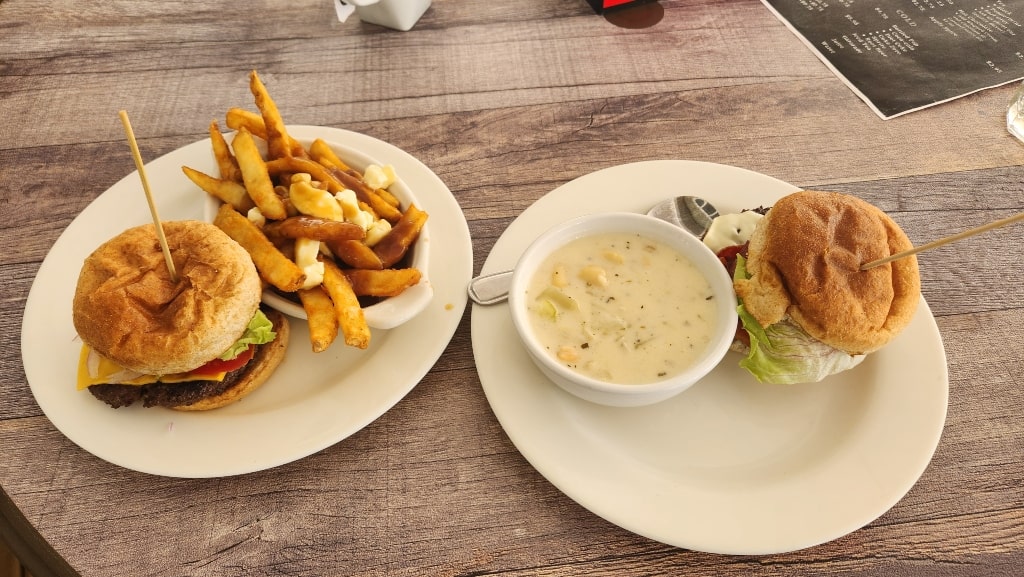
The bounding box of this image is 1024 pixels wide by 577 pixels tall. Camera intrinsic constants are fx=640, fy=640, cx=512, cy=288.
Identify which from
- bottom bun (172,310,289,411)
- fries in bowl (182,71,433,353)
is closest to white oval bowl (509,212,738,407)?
fries in bowl (182,71,433,353)

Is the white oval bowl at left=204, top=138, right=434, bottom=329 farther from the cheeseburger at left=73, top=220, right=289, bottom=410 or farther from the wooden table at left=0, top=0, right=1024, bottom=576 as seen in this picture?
the wooden table at left=0, top=0, right=1024, bottom=576

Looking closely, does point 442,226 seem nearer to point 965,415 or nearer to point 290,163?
point 290,163

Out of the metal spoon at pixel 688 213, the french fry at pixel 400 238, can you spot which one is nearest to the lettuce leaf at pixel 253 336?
the french fry at pixel 400 238

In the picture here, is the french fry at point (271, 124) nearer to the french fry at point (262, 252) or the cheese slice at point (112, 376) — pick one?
the french fry at point (262, 252)

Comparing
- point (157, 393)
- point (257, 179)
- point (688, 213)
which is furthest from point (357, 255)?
point (688, 213)

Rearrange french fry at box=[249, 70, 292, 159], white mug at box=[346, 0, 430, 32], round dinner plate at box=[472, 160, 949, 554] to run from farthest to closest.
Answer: white mug at box=[346, 0, 430, 32], french fry at box=[249, 70, 292, 159], round dinner plate at box=[472, 160, 949, 554]

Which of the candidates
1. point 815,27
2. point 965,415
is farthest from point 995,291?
point 815,27

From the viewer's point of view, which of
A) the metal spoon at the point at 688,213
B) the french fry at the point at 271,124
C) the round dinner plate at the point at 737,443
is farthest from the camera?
the metal spoon at the point at 688,213
